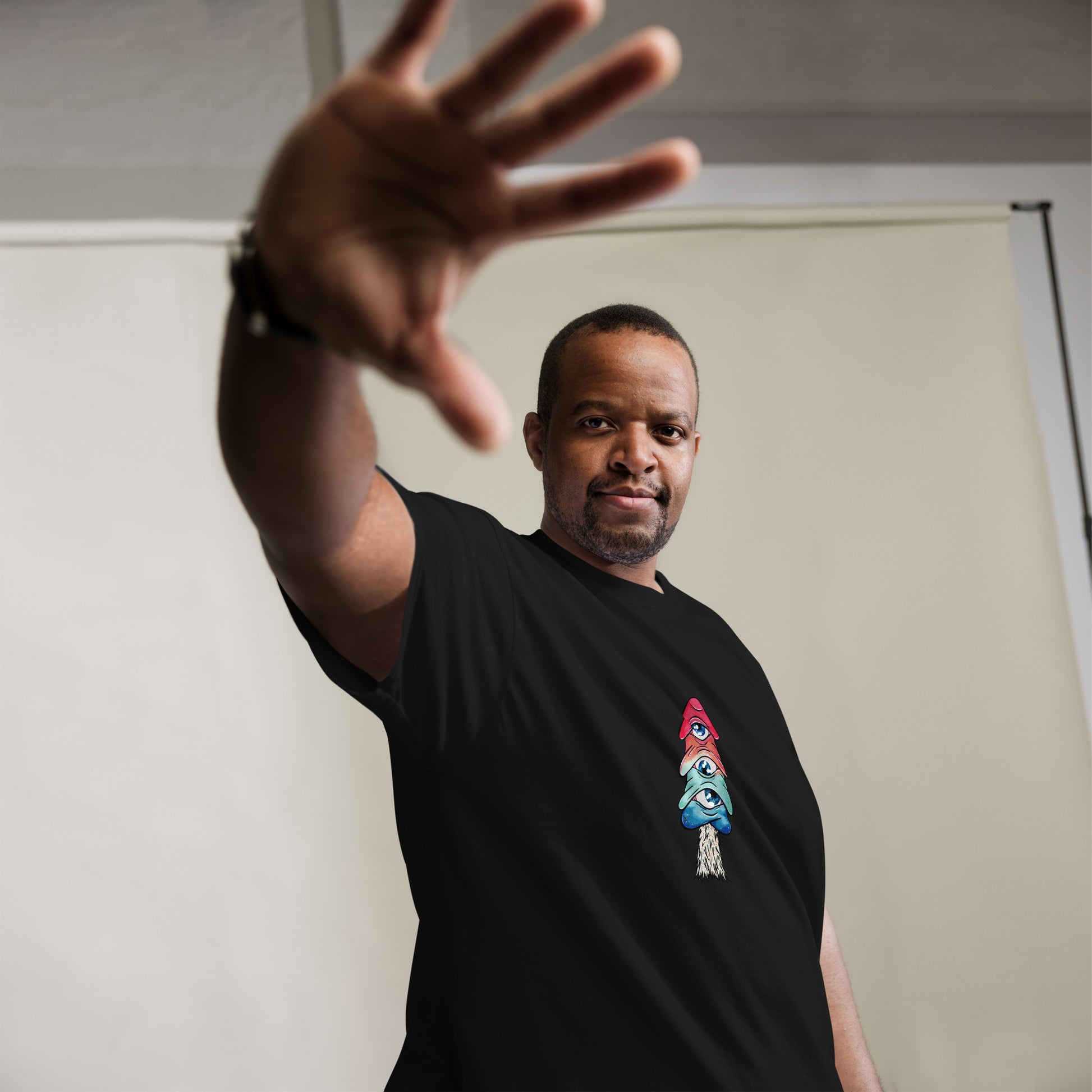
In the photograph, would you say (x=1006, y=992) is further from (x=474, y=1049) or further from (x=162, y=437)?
(x=162, y=437)

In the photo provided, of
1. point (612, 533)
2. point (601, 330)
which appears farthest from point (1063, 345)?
point (612, 533)

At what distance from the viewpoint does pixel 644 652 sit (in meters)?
0.90

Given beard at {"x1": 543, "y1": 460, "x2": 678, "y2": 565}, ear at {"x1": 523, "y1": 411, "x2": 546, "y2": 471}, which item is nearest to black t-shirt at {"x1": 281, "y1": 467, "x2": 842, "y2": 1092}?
beard at {"x1": 543, "y1": 460, "x2": 678, "y2": 565}

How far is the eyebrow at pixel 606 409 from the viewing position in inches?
40.1

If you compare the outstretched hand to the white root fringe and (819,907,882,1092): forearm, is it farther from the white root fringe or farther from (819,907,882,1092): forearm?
(819,907,882,1092): forearm

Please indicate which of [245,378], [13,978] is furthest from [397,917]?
[245,378]

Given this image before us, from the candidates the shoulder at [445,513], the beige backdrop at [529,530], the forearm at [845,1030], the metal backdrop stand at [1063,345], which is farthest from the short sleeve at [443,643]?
the metal backdrop stand at [1063,345]

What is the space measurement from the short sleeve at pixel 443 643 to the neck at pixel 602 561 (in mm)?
189

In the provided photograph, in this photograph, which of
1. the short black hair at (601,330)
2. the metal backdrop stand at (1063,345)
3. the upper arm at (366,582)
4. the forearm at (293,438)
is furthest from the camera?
the metal backdrop stand at (1063,345)

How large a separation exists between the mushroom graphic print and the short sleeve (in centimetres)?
18

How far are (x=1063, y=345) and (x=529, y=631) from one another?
1.81 metres

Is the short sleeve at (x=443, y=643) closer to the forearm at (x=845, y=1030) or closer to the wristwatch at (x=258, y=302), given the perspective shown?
the wristwatch at (x=258, y=302)

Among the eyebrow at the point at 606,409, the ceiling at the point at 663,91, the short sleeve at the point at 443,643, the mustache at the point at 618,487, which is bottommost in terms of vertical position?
the short sleeve at the point at 443,643

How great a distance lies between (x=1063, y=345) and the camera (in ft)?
6.98
